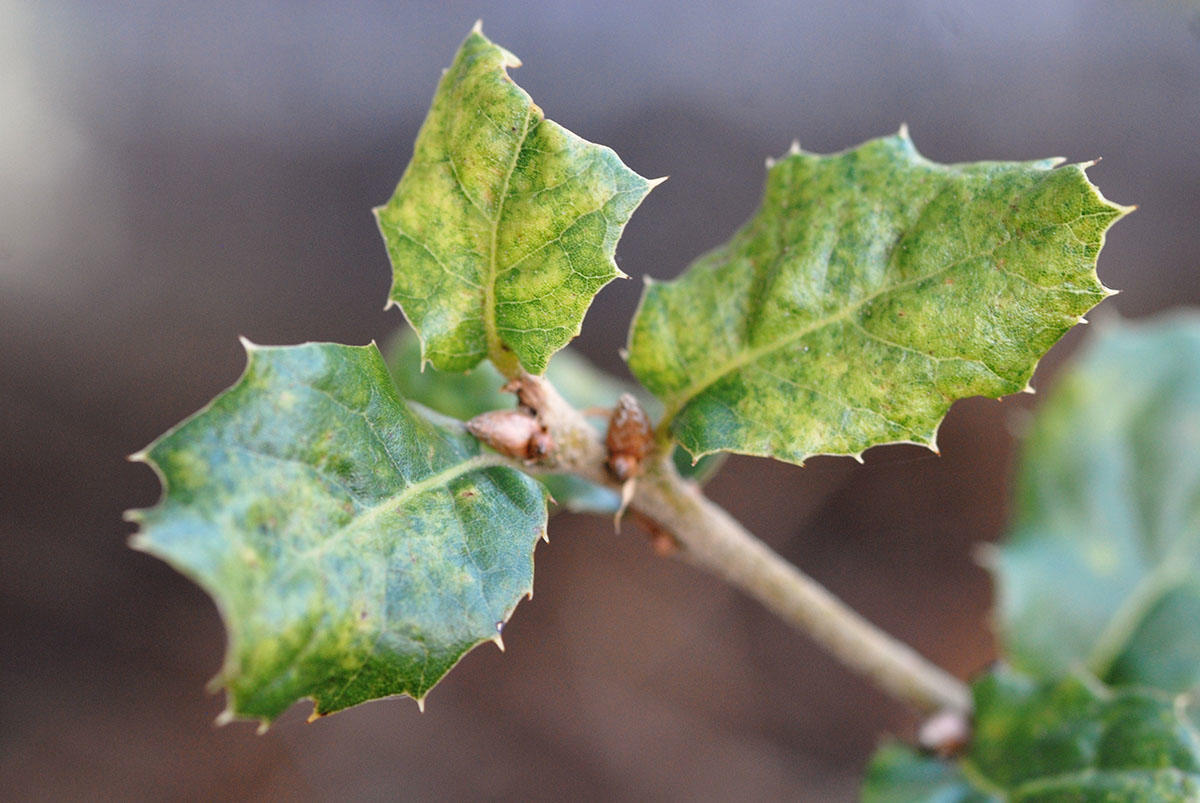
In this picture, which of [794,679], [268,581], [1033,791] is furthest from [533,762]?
[268,581]

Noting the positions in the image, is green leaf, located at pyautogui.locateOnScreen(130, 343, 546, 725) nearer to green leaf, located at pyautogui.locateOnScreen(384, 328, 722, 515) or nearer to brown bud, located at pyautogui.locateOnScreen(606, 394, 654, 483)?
brown bud, located at pyautogui.locateOnScreen(606, 394, 654, 483)

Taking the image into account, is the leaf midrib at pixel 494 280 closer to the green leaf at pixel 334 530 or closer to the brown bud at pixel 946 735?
the green leaf at pixel 334 530

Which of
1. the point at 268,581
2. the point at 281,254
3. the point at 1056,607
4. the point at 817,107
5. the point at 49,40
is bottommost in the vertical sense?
the point at 268,581

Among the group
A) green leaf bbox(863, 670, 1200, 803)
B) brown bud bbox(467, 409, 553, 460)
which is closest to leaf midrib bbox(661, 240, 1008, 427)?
brown bud bbox(467, 409, 553, 460)

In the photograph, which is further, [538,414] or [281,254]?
[281,254]

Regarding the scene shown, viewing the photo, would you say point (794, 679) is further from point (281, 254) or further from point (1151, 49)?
point (1151, 49)

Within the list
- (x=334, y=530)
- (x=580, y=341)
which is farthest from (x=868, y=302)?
(x=580, y=341)
